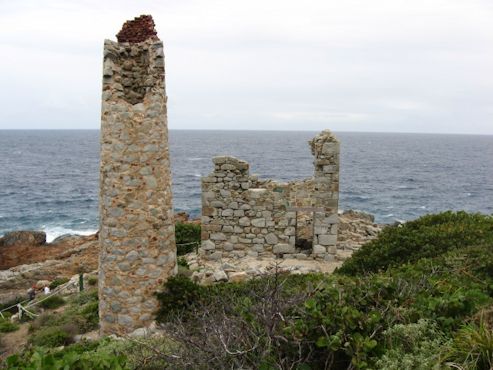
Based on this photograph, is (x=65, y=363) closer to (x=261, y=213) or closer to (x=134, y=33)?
(x=134, y=33)

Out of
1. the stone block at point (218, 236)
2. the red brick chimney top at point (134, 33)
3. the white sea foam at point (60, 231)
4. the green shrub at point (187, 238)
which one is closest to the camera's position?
the red brick chimney top at point (134, 33)

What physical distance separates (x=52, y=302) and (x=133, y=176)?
7.01 metres

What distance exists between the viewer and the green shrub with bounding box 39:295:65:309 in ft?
44.2

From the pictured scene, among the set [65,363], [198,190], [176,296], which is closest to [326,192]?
[176,296]

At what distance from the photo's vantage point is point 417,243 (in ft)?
37.8

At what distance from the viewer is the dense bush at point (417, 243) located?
11078 millimetres

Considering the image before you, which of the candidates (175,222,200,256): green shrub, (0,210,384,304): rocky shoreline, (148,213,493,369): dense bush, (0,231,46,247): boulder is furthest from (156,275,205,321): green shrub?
(0,231,46,247): boulder

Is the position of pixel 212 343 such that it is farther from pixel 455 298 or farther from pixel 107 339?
pixel 107 339

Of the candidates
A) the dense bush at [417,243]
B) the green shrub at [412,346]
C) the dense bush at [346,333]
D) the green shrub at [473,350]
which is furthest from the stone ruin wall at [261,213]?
the green shrub at [473,350]

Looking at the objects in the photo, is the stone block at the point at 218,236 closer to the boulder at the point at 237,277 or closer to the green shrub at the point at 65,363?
the boulder at the point at 237,277

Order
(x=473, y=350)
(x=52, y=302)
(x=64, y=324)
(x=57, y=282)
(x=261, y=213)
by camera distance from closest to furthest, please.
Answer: (x=473, y=350), (x=64, y=324), (x=52, y=302), (x=261, y=213), (x=57, y=282)

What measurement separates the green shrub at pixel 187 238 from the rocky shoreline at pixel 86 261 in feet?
5.10

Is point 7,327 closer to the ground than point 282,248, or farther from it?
closer to the ground

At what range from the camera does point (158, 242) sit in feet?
29.4
